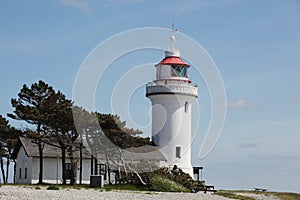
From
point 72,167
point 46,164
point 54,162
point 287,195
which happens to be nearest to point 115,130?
point 72,167

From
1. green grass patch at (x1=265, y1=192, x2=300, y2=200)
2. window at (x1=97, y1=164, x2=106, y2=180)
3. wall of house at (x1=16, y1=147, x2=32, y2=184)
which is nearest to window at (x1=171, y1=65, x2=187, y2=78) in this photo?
window at (x1=97, y1=164, x2=106, y2=180)

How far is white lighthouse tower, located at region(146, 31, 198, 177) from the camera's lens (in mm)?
40500

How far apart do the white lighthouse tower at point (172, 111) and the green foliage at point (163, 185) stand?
23.9ft

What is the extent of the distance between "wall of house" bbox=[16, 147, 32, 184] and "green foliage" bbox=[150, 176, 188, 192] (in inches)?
470

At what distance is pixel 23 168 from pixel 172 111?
11258 mm

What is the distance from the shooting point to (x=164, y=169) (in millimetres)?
36562

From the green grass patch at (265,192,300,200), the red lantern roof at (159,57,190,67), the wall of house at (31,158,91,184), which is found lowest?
the green grass patch at (265,192,300,200)

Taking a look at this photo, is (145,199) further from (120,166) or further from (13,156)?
(13,156)

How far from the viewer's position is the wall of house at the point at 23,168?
137ft

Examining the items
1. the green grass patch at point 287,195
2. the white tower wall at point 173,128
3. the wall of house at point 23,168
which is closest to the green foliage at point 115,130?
the white tower wall at point 173,128

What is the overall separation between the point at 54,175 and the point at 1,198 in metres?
23.4

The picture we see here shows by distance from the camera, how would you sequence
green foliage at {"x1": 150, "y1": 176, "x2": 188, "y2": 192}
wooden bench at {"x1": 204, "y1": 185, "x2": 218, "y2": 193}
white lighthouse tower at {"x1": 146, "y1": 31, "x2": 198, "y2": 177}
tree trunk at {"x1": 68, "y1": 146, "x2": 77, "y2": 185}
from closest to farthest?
1. green foliage at {"x1": 150, "y1": 176, "x2": 188, "y2": 192}
2. wooden bench at {"x1": 204, "y1": 185, "x2": 218, "y2": 193}
3. tree trunk at {"x1": 68, "y1": 146, "x2": 77, "y2": 185}
4. white lighthouse tower at {"x1": 146, "y1": 31, "x2": 198, "y2": 177}

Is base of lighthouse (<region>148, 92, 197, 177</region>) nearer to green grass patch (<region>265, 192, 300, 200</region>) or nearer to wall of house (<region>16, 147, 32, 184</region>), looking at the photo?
green grass patch (<region>265, 192, 300, 200</region>)

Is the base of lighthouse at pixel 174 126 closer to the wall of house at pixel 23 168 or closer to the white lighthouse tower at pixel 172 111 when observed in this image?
the white lighthouse tower at pixel 172 111
